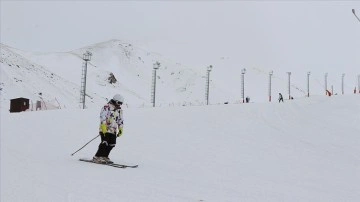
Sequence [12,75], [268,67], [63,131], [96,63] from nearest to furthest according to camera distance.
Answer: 1. [63,131]
2. [12,75]
3. [96,63]
4. [268,67]

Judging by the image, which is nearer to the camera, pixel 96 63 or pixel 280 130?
pixel 280 130

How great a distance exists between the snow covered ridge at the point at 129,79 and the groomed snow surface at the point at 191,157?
48.2m

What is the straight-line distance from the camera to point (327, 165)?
1059cm

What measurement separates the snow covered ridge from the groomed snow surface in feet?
158

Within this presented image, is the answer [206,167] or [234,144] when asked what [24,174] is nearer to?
[206,167]

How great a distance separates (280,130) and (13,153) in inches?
393

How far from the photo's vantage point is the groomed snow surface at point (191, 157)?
7.01m

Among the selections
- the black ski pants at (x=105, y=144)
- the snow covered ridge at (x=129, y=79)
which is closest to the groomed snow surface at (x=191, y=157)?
the black ski pants at (x=105, y=144)

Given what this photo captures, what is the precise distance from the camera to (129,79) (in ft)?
402

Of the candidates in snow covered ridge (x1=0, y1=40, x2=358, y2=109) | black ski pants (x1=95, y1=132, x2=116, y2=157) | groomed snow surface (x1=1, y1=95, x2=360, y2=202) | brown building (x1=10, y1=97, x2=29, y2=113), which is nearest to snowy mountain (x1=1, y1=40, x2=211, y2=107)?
snow covered ridge (x1=0, y1=40, x2=358, y2=109)

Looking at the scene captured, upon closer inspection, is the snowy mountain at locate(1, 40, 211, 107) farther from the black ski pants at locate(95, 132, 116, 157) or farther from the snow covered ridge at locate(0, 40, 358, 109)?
the black ski pants at locate(95, 132, 116, 157)

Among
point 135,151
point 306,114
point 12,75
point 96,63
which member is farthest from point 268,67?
point 135,151

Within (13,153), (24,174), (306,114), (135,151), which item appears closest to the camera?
(24,174)

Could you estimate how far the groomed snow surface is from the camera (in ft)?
23.0
